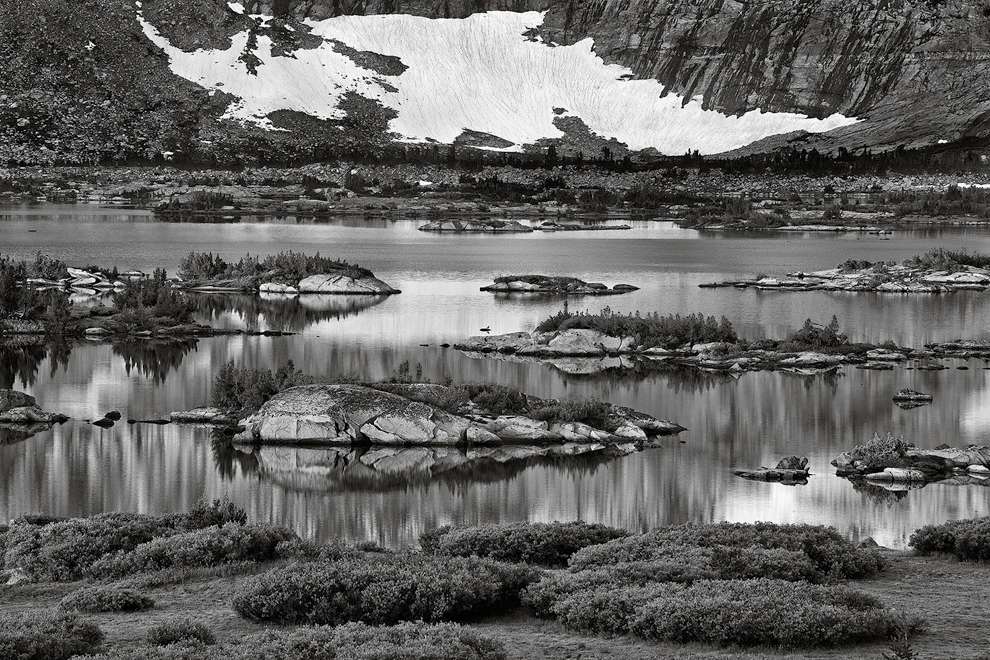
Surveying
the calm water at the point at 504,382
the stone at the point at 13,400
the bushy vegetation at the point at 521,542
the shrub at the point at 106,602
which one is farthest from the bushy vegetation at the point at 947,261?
the shrub at the point at 106,602

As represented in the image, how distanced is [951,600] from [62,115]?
150268 millimetres

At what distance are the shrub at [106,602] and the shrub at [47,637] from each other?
1065 millimetres

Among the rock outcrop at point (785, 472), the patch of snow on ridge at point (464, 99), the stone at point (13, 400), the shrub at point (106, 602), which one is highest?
the patch of snow on ridge at point (464, 99)

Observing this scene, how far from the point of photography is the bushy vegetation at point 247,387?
2381 centimetres

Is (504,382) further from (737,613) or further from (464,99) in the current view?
(464,99)

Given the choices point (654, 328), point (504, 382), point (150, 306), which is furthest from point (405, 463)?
point (150, 306)

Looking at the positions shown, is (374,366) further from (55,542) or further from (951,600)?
(951,600)

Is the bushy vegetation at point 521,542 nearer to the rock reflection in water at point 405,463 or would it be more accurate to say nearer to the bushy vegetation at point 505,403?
the rock reflection in water at point 405,463

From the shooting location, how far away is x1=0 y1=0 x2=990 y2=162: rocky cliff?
500ft

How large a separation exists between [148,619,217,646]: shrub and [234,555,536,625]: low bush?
0.93m

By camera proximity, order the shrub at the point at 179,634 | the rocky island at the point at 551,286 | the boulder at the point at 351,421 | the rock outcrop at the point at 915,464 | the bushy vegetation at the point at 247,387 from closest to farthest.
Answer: the shrub at the point at 179,634, the rock outcrop at the point at 915,464, the boulder at the point at 351,421, the bushy vegetation at the point at 247,387, the rocky island at the point at 551,286

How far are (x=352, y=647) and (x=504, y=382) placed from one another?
1882 centimetres

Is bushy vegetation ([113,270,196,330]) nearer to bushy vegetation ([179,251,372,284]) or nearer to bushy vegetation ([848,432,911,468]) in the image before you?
bushy vegetation ([179,251,372,284])

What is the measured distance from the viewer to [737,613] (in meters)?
9.36
